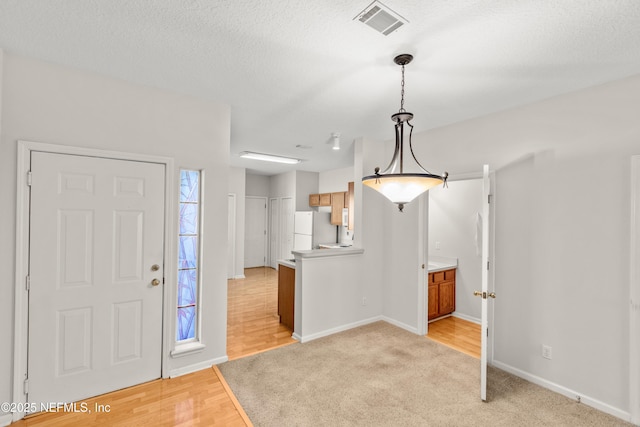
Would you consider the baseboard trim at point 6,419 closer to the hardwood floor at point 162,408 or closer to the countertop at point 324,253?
the hardwood floor at point 162,408

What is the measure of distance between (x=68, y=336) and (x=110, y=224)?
92cm

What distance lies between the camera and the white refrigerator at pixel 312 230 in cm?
686

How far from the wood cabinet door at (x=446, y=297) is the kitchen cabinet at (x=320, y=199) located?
10.5ft

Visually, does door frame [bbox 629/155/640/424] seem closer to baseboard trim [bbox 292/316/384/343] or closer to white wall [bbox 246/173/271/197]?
baseboard trim [bbox 292/316/384/343]

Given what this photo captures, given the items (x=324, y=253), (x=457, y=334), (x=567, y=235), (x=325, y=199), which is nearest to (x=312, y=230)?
(x=325, y=199)

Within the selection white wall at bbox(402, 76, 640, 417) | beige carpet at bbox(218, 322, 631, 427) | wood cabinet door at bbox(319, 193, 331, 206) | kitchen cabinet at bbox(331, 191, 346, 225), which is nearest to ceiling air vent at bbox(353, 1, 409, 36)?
white wall at bbox(402, 76, 640, 417)

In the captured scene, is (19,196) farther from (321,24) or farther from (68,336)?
(321,24)

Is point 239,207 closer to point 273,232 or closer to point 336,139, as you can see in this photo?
point 273,232

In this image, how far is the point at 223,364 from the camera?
301cm

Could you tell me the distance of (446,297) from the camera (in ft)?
14.8

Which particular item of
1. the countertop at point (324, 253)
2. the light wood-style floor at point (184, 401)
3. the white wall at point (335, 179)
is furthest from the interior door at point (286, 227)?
the light wood-style floor at point (184, 401)

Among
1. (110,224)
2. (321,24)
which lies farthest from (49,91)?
(321,24)

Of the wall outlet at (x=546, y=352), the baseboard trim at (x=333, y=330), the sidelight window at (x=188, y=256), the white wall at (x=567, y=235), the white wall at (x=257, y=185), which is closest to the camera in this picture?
the white wall at (x=567, y=235)

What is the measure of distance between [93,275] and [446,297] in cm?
438
